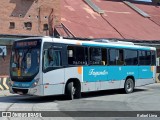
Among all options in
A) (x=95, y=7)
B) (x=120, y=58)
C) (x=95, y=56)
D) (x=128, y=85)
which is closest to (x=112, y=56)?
(x=120, y=58)

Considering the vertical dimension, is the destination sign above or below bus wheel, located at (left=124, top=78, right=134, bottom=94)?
above

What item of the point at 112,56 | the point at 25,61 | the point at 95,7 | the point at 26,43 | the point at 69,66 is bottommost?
the point at 69,66

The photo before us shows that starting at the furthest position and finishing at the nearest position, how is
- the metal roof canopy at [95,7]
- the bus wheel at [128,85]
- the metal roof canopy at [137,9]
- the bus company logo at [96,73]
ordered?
the metal roof canopy at [137,9] → the metal roof canopy at [95,7] → the bus wheel at [128,85] → the bus company logo at [96,73]

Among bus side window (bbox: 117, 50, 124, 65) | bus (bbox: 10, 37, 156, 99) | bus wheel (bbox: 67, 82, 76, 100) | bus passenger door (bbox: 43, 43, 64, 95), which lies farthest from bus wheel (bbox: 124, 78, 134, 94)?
bus passenger door (bbox: 43, 43, 64, 95)

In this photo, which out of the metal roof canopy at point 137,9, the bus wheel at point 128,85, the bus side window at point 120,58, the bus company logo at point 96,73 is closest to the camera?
the bus company logo at point 96,73

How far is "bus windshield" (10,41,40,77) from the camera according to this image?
16.2 m

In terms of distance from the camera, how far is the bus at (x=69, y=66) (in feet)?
53.3

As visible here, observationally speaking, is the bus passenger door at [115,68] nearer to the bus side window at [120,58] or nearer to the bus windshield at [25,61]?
the bus side window at [120,58]

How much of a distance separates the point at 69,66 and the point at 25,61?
6.74ft

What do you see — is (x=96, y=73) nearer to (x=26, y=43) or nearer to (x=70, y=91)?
(x=70, y=91)

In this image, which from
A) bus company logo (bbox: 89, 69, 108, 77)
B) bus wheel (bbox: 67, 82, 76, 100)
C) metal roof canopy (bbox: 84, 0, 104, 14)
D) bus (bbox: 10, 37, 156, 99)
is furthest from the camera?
metal roof canopy (bbox: 84, 0, 104, 14)

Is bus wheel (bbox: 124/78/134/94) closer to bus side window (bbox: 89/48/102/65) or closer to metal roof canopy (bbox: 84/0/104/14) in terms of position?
bus side window (bbox: 89/48/102/65)

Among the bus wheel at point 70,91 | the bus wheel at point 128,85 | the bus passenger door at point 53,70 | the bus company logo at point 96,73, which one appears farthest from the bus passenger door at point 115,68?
the bus passenger door at point 53,70

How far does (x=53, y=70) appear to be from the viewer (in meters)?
16.5
